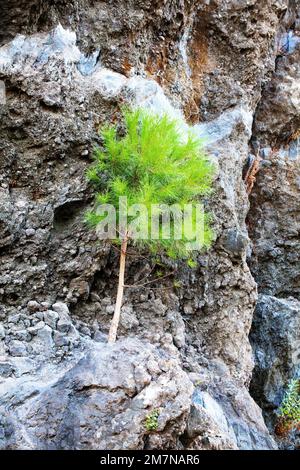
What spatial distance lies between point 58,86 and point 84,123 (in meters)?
0.53

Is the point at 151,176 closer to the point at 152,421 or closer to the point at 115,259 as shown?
the point at 115,259

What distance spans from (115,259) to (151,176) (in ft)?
4.56

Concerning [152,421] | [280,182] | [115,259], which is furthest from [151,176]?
[280,182]

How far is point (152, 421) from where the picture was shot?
11.4ft

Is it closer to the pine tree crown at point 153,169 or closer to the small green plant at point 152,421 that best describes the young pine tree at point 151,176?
the pine tree crown at point 153,169

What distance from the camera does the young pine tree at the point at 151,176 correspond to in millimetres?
4207

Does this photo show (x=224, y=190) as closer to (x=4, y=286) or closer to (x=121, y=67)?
(x=121, y=67)

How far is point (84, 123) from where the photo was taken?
205 inches

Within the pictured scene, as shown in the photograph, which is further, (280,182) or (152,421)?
(280,182)

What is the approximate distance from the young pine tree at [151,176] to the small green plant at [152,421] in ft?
3.18

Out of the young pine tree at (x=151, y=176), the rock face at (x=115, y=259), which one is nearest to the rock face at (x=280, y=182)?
the rock face at (x=115, y=259)

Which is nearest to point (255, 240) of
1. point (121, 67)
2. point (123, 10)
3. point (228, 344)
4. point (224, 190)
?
point (224, 190)

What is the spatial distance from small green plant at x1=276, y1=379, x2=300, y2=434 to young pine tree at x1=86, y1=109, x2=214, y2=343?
3.61 m

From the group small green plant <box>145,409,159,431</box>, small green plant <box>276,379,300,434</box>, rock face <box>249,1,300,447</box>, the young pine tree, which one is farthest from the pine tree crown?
rock face <box>249,1,300,447</box>
